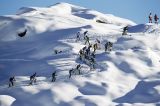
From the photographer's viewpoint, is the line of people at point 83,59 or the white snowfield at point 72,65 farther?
the line of people at point 83,59

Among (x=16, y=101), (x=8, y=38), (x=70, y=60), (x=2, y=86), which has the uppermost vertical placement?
(x=8, y=38)

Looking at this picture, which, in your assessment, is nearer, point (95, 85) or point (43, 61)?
point (95, 85)

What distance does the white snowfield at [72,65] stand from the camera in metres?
24.8

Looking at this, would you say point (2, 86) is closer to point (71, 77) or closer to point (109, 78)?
point (71, 77)

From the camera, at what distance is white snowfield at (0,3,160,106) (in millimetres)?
24766

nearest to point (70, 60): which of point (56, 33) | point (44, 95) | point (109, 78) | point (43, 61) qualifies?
point (43, 61)

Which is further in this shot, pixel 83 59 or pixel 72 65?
pixel 83 59

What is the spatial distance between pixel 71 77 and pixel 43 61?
5.27 metres

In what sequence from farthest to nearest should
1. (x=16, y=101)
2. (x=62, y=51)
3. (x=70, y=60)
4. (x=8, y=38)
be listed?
(x=8, y=38)
(x=62, y=51)
(x=70, y=60)
(x=16, y=101)

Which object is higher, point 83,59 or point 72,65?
point 83,59

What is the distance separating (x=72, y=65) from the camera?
98.3ft

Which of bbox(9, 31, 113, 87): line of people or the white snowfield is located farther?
bbox(9, 31, 113, 87): line of people

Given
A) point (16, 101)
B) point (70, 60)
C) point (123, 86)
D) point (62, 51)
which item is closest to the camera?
point (16, 101)

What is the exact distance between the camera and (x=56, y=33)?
41.7m
